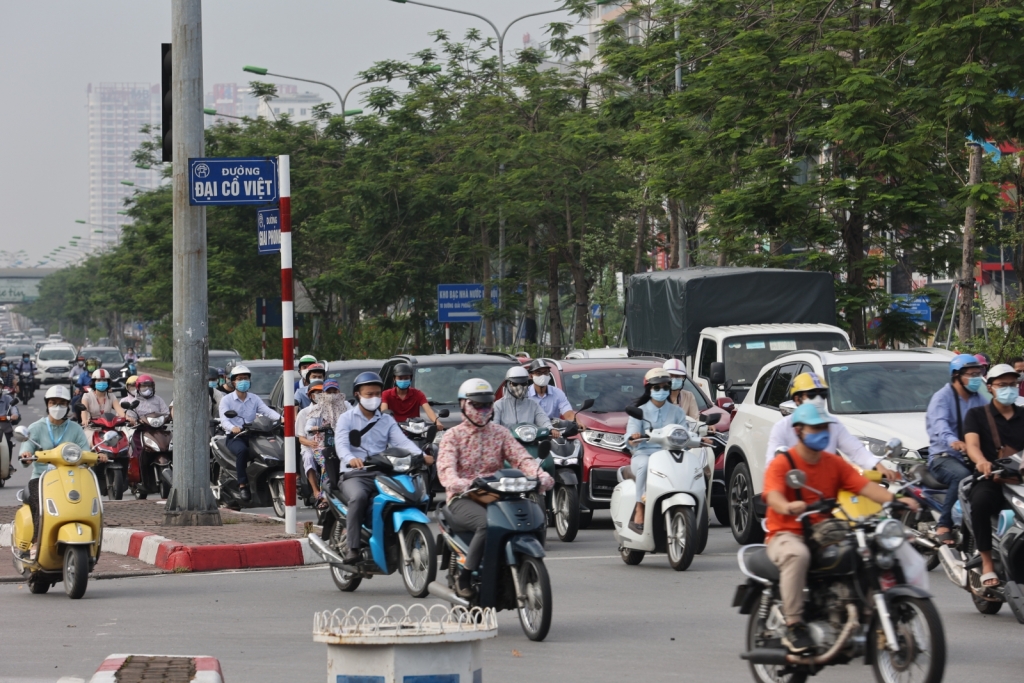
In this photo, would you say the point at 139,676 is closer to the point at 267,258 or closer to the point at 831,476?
the point at 831,476

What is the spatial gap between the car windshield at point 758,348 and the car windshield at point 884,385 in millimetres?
5718

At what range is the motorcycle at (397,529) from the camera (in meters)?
10.1

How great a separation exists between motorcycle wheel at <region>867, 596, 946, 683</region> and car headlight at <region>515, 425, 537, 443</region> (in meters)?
6.02

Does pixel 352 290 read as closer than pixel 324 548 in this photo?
No

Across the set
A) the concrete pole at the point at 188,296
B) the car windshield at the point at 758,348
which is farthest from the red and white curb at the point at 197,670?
the car windshield at the point at 758,348

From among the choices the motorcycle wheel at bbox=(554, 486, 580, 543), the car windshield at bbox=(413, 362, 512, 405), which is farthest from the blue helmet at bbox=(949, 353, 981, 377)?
the car windshield at bbox=(413, 362, 512, 405)

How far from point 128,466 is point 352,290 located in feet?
71.1

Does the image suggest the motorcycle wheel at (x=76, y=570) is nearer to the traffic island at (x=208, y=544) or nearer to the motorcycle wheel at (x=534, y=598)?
the traffic island at (x=208, y=544)

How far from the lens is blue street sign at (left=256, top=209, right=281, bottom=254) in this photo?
13523 millimetres

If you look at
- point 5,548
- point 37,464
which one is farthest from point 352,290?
point 37,464

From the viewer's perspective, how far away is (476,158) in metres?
34.5

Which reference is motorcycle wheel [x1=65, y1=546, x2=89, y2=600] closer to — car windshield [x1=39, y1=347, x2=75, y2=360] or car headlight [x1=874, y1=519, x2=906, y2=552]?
car headlight [x1=874, y1=519, x2=906, y2=552]

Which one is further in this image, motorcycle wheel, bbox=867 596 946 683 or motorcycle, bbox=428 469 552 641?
motorcycle, bbox=428 469 552 641

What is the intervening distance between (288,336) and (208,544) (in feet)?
6.27
